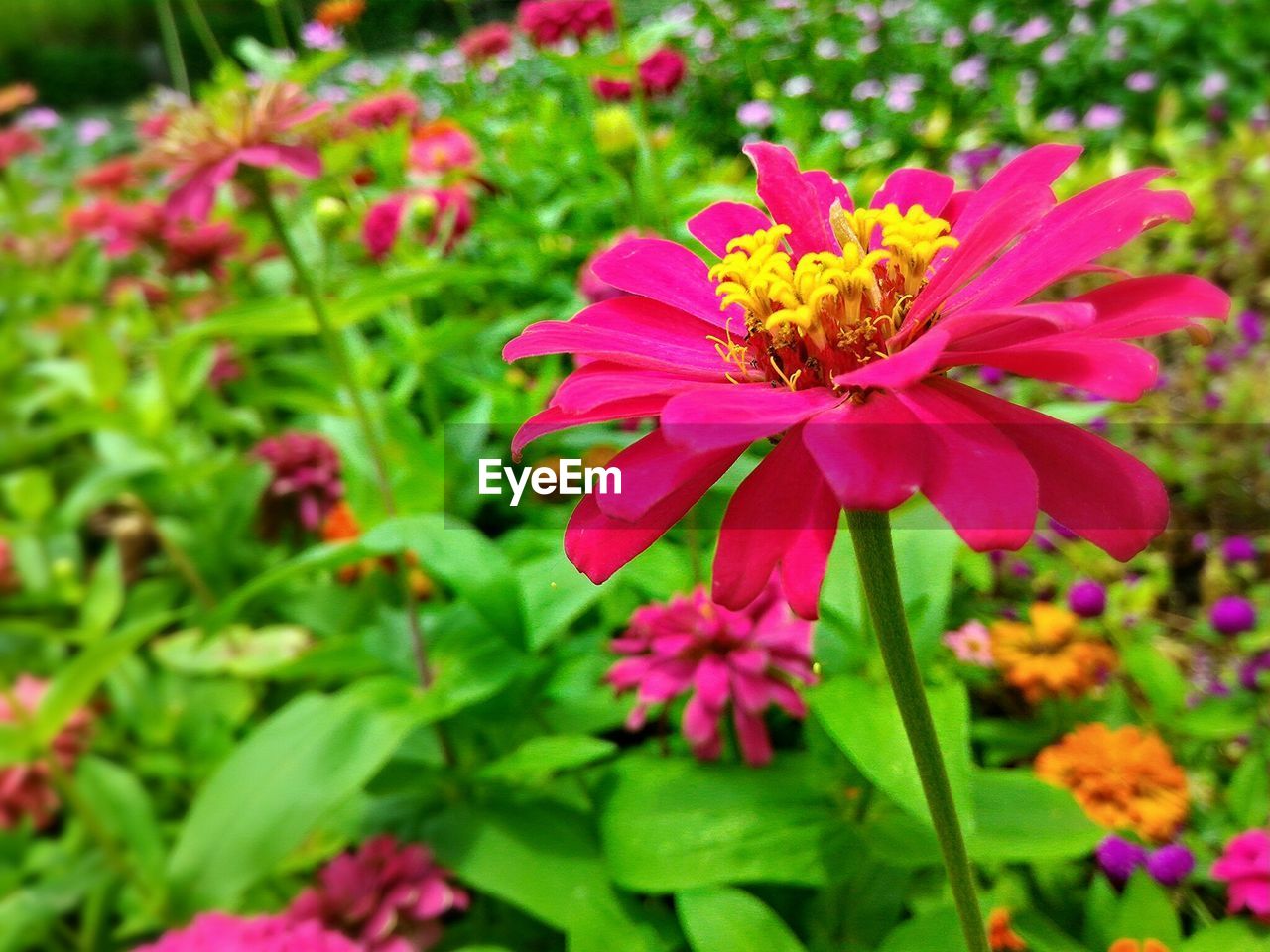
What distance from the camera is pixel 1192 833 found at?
2.09 ft

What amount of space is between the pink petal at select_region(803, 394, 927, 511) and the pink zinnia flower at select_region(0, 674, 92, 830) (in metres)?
0.90

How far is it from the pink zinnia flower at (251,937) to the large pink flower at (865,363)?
14.9 inches

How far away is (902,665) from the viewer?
0.34 metres

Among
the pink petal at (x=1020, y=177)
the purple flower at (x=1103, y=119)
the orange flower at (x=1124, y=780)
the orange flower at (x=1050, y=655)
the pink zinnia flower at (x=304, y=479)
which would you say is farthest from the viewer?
the purple flower at (x=1103, y=119)

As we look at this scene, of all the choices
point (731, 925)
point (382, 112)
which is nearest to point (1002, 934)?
point (731, 925)

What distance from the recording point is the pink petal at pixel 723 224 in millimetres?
449

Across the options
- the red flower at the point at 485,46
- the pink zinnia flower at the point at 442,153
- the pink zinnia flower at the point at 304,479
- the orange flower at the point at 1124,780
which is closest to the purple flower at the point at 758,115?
the red flower at the point at 485,46

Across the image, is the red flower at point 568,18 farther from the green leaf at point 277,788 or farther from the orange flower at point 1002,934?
the orange flower at point 1002,934

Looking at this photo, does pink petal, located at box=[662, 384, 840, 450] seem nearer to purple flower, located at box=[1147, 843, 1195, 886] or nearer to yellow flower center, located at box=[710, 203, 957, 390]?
yellow flower center, located at box=[710, 203, 957, 390]

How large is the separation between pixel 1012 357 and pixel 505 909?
60 centimetres

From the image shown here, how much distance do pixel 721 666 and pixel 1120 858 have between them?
0.83 ft

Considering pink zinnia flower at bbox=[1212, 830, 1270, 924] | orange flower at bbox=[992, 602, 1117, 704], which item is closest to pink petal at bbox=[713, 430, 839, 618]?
pink zinnia flower at bbox=[1212, 830, 1270, 924]

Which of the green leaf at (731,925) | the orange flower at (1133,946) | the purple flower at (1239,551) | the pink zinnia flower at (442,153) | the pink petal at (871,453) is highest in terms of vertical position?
the pink petal at (871,453)

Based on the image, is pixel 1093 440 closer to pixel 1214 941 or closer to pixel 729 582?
pixel 729 582
